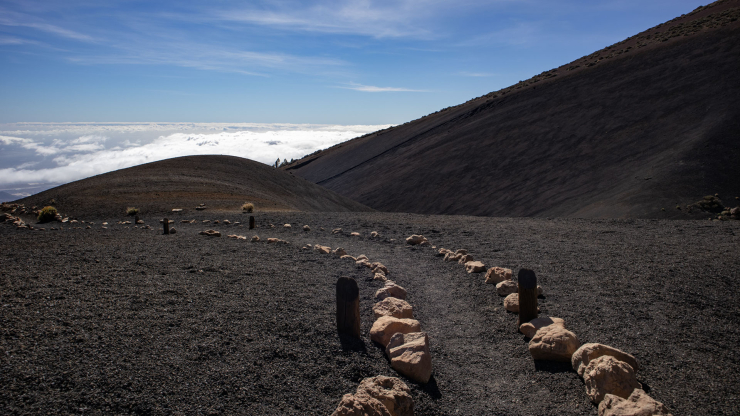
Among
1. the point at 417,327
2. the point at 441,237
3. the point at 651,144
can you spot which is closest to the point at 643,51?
the point at 651,144

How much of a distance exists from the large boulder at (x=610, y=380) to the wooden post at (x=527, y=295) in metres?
1.50

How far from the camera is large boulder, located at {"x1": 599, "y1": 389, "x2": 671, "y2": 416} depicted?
10.4 ft

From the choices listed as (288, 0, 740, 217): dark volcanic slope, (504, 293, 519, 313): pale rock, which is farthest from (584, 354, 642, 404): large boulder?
(288, 0, 740, 217): dark volcanic slope

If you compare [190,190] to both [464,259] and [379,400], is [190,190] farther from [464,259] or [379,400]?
[379,400]

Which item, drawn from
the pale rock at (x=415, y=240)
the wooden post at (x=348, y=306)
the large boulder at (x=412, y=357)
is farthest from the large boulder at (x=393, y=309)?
the pale rock at (x=415, y=240)

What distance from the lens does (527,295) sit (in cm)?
531

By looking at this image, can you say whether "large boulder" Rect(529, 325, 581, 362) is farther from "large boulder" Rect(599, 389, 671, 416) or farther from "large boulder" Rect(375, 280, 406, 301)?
"large boulder" Rect(375, 280, 406, 301)

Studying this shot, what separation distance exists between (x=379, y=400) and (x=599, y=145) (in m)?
31.1

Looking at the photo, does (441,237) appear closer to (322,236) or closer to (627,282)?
(322,236)

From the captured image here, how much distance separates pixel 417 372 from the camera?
13.4ft

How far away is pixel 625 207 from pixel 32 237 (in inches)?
832

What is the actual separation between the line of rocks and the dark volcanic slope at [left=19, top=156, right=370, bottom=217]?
1749cm

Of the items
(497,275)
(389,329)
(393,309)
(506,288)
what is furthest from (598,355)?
(497,275)

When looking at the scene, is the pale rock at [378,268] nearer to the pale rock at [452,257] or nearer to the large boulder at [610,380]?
the pale rock at [452,257]
